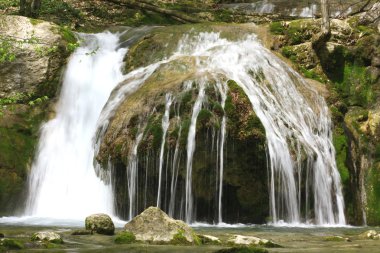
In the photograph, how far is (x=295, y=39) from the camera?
18.6 meters

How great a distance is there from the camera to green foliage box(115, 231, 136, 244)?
8039 mm

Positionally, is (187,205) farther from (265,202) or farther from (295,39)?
(295,39)

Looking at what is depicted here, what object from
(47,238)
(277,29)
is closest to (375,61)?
(277,29)

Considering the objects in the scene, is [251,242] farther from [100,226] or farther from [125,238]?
[100,226]

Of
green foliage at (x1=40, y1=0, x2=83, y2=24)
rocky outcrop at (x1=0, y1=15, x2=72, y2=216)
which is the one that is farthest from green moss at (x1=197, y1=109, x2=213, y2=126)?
green foliage at (x1=40, y1=0, x2=83, y2=24)

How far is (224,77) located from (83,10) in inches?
483

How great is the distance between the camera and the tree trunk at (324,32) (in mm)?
17706

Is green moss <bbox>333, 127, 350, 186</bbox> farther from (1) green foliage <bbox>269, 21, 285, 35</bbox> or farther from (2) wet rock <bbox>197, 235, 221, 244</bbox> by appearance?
(2) wet rock <bbox>197, 235, 221, 244</bbox>

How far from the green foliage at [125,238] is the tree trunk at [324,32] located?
11649 mm

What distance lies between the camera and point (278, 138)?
1355 centimetres

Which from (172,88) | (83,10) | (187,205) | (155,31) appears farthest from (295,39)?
(83,10)

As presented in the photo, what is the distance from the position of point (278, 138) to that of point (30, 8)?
11791mm

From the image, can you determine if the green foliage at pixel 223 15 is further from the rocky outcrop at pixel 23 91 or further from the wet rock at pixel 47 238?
the wet rock at pixel 47 238

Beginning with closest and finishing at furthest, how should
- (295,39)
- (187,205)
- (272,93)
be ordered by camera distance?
(187,205), (272,93), (295,39)
